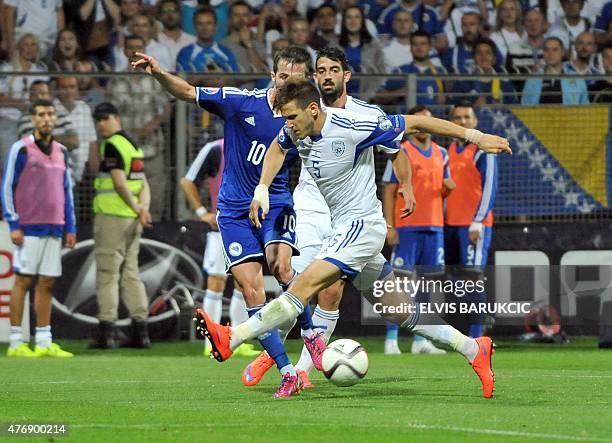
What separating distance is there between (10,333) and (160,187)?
2360mm

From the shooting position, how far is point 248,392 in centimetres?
948

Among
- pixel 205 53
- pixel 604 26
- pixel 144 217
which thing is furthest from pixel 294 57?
pixel 604 26

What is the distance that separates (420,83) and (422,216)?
6.30 feet

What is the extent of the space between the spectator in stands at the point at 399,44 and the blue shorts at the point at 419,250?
3549 millimetres

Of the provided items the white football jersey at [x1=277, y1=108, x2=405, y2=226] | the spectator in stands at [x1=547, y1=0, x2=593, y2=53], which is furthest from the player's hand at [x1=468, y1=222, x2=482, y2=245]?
the white football jersey at [x1=277, y1=108, x2=405, y2=226]

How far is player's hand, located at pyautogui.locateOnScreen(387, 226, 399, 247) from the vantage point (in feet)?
46.5

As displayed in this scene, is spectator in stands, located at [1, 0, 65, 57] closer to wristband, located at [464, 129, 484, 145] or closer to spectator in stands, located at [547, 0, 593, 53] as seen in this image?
spectator in stands, located at [547, 0, 593, 53]

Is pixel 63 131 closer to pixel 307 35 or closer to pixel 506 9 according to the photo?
pixel 307 35

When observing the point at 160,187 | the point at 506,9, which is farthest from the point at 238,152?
the point at 506,9

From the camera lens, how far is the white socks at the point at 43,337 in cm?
1412

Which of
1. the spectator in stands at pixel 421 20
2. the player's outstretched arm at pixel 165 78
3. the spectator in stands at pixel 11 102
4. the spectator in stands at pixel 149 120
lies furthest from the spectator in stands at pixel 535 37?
the player's outstretched arm at pixel 165 78

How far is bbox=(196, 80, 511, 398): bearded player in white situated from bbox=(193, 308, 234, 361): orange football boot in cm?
4

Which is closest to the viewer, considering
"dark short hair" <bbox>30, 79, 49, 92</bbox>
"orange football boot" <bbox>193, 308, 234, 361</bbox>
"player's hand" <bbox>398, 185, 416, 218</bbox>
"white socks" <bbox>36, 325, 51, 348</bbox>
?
"orange football boot" <bbox>193, 308, 234, 361</bbox>

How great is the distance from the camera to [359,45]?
1744 centimetres
